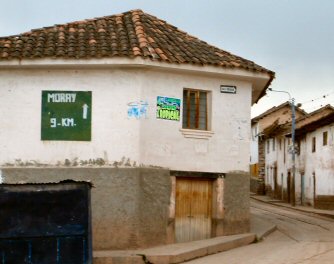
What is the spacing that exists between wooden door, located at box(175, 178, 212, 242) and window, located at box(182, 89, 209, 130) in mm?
1483

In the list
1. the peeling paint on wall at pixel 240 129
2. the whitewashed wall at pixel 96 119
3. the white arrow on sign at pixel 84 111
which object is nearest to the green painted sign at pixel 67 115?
the white arrow on sign at pixel 84 111

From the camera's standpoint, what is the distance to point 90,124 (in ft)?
51.4

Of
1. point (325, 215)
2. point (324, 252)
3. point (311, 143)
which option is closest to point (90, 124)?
point (324, 252)

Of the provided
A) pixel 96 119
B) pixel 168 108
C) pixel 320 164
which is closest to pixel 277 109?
pixel 320 164

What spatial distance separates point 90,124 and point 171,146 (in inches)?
85.4

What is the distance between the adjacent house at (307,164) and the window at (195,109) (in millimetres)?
15763

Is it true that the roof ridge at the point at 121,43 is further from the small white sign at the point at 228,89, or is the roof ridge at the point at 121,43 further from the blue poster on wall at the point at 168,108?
the blue poster on wall at the point at 168,108

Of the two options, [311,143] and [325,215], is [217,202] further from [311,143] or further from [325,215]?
[311,143]

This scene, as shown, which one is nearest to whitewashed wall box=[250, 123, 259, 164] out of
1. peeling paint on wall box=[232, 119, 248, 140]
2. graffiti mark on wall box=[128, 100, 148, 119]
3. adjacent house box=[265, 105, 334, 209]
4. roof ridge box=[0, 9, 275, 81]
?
adjacent house box=[265, 105, 334, 209]

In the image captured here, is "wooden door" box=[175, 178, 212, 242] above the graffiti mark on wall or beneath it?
beneath

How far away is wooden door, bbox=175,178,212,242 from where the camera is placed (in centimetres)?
1644

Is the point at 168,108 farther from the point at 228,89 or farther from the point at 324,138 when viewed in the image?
the point at 324,138

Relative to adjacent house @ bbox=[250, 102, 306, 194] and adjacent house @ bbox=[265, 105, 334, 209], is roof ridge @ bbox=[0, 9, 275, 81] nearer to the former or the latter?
adjacent house @ bbox=[265, 105, 334, 209]

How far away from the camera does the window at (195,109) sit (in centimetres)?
1662
